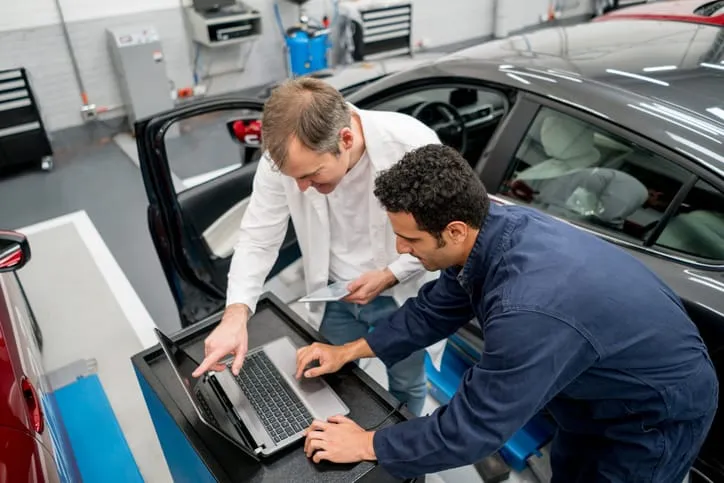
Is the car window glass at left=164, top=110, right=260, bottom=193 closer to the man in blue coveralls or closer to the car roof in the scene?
the car roof

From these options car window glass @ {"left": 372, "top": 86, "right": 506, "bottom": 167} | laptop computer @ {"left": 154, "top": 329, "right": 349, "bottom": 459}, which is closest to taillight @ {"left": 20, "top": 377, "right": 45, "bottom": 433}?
laptop computer @ {"left": 154, "top": 329, "right": 349, "bottom": 459}

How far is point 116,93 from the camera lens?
208 inches

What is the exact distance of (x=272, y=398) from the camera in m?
1.34

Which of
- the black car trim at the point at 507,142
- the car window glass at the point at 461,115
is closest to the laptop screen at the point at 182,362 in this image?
the black car trim at the point at 507,142

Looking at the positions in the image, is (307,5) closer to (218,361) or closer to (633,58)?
(633,58)

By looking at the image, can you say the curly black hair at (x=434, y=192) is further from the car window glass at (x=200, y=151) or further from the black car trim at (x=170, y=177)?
the car window glass at (x=200, y=151)

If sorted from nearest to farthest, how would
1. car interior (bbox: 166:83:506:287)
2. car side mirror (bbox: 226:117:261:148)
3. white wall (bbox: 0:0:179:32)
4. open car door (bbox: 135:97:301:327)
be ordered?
1. open car door (bbox: 135:97:301:327)
2. car interior (bbox: 166:83:506:287)
3. car side mirror (bbox: 226:117:261:148)
4. white wall (bbox: 0:0:179:32)

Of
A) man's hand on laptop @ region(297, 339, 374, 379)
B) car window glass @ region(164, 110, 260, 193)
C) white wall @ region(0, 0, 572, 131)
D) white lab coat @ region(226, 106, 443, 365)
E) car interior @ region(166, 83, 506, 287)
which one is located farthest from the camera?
white wall @ region(0, 0, 572, 131)

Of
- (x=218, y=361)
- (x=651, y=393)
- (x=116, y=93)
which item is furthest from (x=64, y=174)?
(x=651, y=393)

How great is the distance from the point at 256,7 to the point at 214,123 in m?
1.29

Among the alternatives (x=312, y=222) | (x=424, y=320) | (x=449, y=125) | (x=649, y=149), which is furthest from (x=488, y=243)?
(x=449, y=125)

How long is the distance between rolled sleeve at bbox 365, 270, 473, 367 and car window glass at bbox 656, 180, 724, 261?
75 centimetres

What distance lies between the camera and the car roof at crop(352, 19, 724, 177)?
1.73 m

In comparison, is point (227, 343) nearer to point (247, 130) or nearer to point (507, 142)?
point (507, 142)
